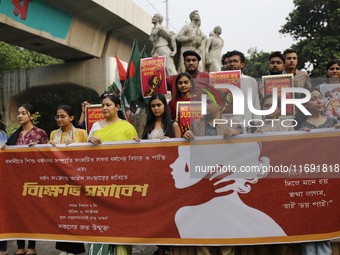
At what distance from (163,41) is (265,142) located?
30.6ft

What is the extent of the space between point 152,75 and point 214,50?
8283 millimetres

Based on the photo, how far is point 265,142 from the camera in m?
2.95

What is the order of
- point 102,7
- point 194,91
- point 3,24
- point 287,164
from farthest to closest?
point 102,7 < point 3,24 < point 194,91 < point 287,164

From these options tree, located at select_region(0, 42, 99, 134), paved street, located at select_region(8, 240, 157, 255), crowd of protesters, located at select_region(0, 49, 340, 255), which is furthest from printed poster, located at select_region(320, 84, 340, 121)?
tree, located at select_region(0, 42, 99, 134)

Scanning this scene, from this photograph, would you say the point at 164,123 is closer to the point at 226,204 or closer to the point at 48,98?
the point at 226,204

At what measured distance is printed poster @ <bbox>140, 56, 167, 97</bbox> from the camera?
5.30 meters

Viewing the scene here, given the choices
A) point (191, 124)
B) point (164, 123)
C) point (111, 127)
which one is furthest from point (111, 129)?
point (191, 124)

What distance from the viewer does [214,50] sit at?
13297 millimetres

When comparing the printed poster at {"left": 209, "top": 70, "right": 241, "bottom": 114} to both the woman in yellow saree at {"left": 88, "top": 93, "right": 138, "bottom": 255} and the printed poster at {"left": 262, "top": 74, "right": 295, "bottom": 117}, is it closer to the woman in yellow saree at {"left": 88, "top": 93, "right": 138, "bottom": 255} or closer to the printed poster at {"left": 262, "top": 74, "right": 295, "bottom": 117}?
the printed poster at {"left": 262, "top": 74, "right": 295, "bottom": 117}

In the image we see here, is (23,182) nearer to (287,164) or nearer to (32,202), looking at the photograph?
(32,202)

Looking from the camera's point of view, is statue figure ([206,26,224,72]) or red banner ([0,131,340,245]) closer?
red banner ([0,131,340,245])

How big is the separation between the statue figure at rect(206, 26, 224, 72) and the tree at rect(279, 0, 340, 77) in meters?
7.49

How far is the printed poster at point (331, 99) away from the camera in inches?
123

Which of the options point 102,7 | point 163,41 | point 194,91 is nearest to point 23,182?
point 194,91
